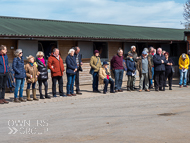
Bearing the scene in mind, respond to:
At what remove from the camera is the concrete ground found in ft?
21.2

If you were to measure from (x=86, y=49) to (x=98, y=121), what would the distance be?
1227cm

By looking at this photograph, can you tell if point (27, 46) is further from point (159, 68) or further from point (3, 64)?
point (159, 68)

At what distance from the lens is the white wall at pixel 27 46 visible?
56.1 feet

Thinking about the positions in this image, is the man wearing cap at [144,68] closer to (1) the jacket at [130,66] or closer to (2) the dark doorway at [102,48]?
(1) the jacket at [130,66]

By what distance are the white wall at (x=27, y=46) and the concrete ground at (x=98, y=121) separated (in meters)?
5.96

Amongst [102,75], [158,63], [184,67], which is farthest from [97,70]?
[184,67]

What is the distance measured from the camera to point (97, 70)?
1476cm

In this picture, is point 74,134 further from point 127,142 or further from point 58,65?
point 58,65

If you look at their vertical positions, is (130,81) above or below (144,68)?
below

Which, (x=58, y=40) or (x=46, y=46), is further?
(x=58, y=40)

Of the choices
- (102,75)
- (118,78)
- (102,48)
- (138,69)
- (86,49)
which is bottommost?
(118,78)

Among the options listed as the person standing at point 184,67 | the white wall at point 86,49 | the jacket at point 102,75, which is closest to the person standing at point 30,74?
the jacket at point 102,75

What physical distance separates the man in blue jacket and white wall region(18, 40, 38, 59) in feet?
21.3

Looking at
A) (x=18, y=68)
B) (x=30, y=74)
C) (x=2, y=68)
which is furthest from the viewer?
(x=30, y=74)
